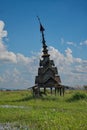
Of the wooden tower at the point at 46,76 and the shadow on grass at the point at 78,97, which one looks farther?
the wooden tower at the point at 46,76

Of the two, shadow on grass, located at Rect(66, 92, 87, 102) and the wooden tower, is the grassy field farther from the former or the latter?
the wooden tower

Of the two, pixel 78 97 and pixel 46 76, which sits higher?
pixel 46 76

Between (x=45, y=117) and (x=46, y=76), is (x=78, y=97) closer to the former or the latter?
(x=46, y=76)

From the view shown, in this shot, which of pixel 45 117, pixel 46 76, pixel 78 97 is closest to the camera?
pixel 45 117

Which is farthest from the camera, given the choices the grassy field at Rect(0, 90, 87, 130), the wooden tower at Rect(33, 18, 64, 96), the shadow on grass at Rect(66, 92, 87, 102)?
the wooden tower at Rect(33, 18, 64, 96)

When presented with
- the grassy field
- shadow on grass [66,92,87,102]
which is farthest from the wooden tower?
shadow on grass [66,92,87,102]

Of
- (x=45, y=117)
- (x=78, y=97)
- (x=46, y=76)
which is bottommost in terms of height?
(x=45, y=117)

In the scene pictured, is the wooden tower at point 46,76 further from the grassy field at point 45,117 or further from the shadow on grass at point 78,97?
the shadow on grass at point 78,97

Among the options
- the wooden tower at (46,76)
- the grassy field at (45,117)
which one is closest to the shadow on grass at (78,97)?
the grassy field at (45,117)

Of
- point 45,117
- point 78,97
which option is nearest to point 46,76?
point 78,97

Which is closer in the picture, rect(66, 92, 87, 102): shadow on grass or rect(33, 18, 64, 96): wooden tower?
rect(66, 92, 87, 102): shadow on grass

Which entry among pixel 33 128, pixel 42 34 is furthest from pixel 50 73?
pixel 33 128

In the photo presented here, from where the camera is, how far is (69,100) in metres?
46.3

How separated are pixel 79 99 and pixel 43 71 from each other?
11002 mm
